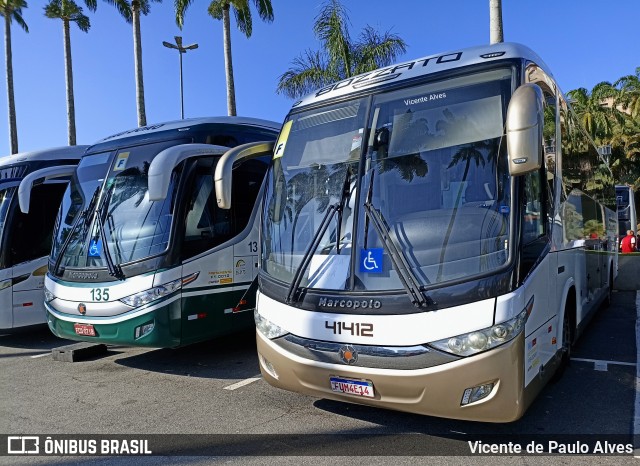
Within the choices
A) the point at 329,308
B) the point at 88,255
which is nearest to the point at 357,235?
the point at 329,308

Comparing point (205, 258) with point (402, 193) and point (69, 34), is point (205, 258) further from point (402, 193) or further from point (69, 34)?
point (69, 34)

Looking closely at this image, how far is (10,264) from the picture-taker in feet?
29.0

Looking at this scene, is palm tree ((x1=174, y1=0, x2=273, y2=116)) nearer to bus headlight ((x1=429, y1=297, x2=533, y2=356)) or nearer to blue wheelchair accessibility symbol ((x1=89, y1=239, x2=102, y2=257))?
blue wheelchair accessibility symbol ((x1=89, y1=239, x2=102, y2=257))

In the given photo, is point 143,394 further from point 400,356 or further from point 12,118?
point 12,118

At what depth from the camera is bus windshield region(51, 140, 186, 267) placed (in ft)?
22.1

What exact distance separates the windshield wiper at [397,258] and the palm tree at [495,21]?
825cm

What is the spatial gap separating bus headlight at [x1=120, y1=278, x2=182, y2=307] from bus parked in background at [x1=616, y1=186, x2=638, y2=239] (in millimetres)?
17516

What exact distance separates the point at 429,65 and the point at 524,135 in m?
1.52

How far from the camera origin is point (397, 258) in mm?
4191

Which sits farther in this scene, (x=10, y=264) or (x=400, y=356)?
(x=10, y=264)

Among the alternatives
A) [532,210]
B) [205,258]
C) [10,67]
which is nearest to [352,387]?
[532,210]

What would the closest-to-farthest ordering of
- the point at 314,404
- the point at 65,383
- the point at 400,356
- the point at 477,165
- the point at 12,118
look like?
the point at 400,356 → the point at 477,165 → the point at 314,404 → the point at 65,383 → the point at 12,118

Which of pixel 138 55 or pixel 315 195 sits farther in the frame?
pixel 138 55

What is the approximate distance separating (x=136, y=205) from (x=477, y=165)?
4.51 metres
